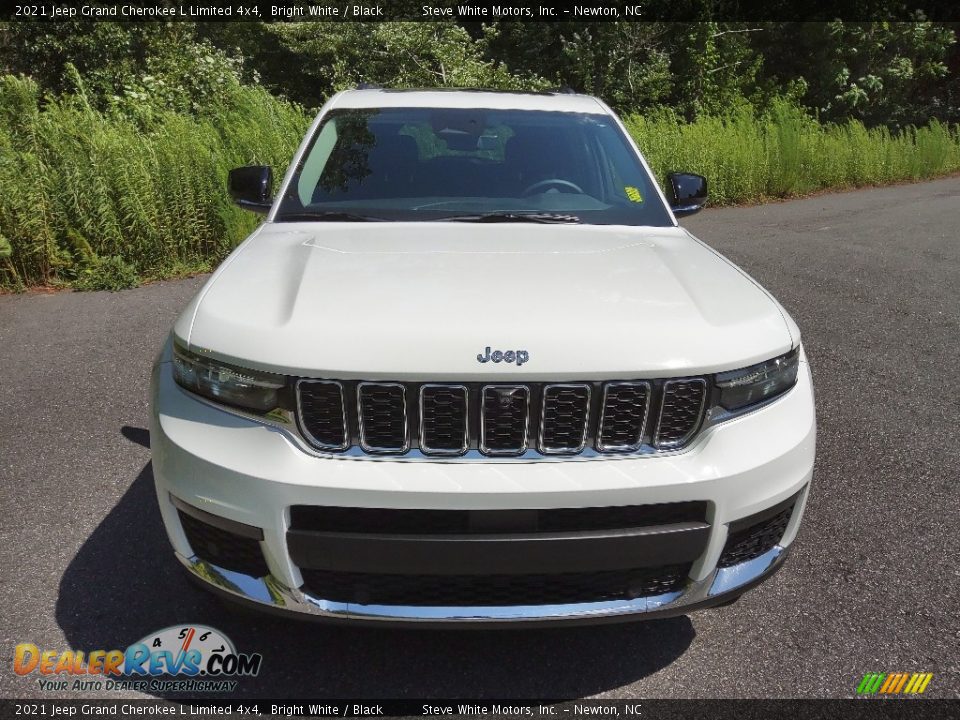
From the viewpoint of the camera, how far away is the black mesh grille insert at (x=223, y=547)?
2.03 m

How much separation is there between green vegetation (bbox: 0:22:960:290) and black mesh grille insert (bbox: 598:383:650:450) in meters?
6.62

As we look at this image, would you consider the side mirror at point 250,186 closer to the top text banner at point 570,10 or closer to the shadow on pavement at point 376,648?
the shadow on pavement at point 376,648

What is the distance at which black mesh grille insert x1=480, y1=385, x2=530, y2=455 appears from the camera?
197 centimetres

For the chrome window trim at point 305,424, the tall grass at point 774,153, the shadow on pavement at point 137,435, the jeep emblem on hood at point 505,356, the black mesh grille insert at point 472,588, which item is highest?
the jeep emblem on hood at point 505,356

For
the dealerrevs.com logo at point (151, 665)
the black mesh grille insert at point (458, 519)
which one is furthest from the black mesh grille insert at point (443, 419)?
the dealerrevs.com logo at point (151, 665)

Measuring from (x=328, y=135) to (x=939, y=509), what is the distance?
3.20 meters


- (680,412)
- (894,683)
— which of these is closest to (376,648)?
(680,412)

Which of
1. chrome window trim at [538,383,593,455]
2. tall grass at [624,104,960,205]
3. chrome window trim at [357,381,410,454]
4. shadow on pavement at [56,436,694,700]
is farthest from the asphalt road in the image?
tall grass at [624,104,960,205]

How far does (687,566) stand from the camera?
2.07m

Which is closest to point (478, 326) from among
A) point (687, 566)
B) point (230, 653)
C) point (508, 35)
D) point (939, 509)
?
point (687, 566)

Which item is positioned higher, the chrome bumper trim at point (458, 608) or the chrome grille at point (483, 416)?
the chrome grille at point (483, 416)

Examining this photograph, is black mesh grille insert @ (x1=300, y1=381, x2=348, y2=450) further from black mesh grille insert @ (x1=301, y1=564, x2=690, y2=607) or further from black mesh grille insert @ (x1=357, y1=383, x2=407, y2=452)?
black mesh grille insert @ (x1=301, y1=564, x2=690, y2=607)

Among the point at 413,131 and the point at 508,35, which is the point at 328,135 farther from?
the point at 508,35

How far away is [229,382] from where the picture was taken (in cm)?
206
